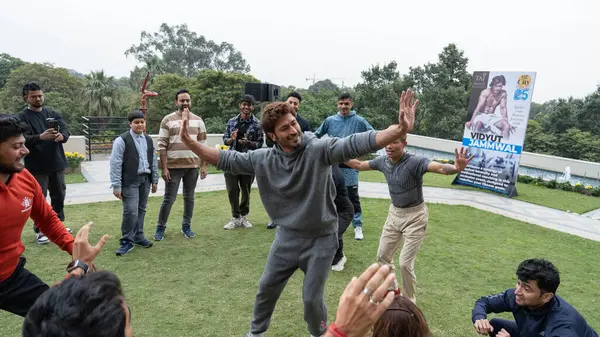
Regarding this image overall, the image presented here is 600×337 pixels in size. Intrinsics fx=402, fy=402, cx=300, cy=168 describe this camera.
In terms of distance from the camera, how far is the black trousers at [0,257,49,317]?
95.0 inches

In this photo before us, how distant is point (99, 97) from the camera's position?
31.3 metres

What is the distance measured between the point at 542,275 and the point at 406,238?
4.56ft

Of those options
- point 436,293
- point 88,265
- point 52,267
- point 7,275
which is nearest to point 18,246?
point 7,275

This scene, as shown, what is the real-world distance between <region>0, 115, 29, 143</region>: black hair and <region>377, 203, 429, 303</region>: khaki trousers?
3.00 metres

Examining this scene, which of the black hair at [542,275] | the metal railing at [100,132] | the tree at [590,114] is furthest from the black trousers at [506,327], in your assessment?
the tree at [590,114]

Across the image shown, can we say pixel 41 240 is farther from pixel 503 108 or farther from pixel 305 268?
pixel 503 108

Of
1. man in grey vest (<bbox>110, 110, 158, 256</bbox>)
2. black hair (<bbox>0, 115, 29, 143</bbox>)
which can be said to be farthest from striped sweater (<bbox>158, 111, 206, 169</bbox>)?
black hair (<bbox>0, 115, 29, 143</bbox>)

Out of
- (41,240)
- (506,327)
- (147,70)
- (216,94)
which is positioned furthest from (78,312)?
(147,70)

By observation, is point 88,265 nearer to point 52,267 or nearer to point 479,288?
point 52,267

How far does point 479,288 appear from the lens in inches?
174

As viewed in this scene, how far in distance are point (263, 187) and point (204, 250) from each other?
2.75 metres

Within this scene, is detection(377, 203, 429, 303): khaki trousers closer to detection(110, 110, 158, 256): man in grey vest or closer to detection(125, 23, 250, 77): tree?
detection(110, 110, 158, 256): man in grey vest

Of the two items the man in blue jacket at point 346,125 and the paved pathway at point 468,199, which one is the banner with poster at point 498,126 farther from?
the man in blue jacket at point 346,125

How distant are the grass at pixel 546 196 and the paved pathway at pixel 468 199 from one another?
454 millimetres
